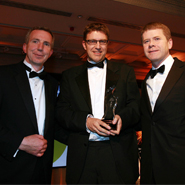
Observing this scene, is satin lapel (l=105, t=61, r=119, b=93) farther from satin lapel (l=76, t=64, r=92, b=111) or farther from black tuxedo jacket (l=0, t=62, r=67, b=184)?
black tuxedo jacket (l=0, t=62, r=67, b=184)

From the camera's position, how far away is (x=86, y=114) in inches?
72.1

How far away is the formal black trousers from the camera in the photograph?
67.9 inches

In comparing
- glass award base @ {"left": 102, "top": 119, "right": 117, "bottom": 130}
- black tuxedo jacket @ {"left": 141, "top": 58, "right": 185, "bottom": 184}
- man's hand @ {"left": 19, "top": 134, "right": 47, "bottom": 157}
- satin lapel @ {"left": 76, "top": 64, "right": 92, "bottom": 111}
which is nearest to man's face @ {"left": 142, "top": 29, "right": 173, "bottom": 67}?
black tuxedo jacket @ {"left": 141, "top": 58, "right": 185, "bottom": 184}

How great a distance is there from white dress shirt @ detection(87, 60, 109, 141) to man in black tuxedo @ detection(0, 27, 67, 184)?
17.8 inches

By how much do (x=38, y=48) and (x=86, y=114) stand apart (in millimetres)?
868

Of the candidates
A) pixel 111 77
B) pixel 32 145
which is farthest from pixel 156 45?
pixel 32 145

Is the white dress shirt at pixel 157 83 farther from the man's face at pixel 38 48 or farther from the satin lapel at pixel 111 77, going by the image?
the man's face at pixel 38 48

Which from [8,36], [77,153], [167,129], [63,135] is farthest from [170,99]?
[8,36]

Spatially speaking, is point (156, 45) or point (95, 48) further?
point (95, 48)

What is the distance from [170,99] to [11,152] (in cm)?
147

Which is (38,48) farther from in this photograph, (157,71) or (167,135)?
(167,135)

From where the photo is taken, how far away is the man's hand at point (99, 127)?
161cm

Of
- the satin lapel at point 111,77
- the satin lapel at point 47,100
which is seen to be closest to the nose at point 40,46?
the satin lapel at point 47,100

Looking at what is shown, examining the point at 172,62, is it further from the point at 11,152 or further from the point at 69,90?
the point at 11,152
